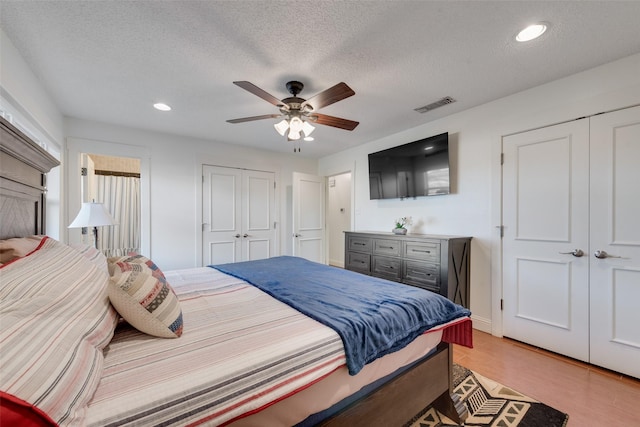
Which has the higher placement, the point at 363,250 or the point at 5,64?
the point at 5,64

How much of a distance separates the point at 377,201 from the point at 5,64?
12.6 feet

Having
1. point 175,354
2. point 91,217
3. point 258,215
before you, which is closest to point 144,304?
point 175,354

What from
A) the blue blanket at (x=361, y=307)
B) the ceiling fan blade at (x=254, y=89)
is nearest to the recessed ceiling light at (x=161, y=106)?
the ceiling fan blade at (x=254, y=89)

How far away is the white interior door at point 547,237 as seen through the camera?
2180 millimetres

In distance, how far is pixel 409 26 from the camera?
5.35 ft

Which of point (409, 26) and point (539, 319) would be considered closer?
point (409, 26)

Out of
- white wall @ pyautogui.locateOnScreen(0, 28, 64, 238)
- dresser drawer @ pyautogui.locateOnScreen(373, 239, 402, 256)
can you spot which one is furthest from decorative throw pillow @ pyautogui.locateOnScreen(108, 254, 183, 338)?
dresser drawer @ pyautogui.locateOnScreen(373, 239, 402, 256)

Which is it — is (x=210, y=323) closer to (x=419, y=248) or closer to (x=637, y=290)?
(x=419, y=248)

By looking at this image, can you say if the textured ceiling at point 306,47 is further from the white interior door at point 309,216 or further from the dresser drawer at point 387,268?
the white interior door at point 309,216

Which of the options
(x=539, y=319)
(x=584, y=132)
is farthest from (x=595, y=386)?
(x=584, y=132)

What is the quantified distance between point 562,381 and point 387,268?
1.75 meters

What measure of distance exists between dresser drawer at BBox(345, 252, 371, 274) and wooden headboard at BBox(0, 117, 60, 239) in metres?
3.15

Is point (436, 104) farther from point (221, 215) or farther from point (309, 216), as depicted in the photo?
point (221, 215)

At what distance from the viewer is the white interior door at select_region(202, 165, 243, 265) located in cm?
403
